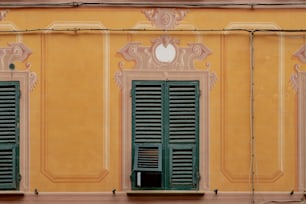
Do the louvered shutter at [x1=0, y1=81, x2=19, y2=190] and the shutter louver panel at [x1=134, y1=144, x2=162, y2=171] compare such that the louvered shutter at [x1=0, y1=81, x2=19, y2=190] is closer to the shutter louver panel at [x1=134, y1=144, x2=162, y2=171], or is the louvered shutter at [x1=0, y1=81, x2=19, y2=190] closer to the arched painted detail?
the arched painted detail

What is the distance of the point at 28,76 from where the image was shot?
1491 centimetres

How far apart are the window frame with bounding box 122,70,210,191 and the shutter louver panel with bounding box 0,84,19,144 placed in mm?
1327

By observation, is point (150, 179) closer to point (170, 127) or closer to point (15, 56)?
point (170, 127)

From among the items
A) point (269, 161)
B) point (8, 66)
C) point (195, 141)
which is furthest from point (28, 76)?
point (269, 161)

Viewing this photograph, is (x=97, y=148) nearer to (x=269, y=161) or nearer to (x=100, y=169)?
(x=100, y=169)

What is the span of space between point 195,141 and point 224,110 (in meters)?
0.52

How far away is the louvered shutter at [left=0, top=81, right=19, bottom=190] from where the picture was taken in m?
14.9

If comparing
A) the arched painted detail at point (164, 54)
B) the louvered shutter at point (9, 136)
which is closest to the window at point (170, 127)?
the arched painted detail at point (164, 54)

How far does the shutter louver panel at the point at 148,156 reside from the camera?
14.8 meters

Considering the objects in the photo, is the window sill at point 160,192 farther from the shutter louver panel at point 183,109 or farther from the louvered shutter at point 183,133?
the shutter louver panel at point 183,109

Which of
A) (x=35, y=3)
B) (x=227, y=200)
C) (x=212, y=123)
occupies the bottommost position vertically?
(x=227, y=200)

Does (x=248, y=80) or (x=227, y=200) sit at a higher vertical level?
(x=248, y=80)

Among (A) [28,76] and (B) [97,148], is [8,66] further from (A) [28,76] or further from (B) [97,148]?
(B) [97,148]

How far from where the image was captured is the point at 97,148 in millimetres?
14883
